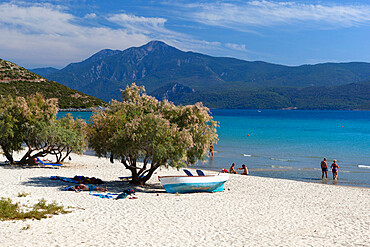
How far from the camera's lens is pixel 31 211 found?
1341 centimetres

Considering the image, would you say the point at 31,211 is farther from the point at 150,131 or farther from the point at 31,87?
the point at 31,87

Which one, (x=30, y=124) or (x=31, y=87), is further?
(x=31, y=87)

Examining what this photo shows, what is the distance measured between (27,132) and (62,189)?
8.33 metres

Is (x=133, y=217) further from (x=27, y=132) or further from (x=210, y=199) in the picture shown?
(x=27, y=132)

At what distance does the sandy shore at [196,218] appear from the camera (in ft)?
37.5

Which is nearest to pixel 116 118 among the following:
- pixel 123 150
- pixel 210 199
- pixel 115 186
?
pixel 123 150

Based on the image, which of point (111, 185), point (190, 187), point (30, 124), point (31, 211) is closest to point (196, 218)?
point (190, 187)

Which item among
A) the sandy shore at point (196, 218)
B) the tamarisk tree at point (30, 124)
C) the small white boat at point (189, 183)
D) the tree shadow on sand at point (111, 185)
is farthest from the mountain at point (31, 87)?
the sandy shore at point (196, 218)

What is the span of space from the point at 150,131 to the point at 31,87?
117m

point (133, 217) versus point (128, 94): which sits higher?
point (128, 94)

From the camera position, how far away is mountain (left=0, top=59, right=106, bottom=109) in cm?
11603

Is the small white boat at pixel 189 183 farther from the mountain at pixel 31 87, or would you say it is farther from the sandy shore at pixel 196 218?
the mountain at pixel 31 87

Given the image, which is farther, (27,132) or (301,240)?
(27,132)

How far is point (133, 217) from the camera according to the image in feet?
46.5
